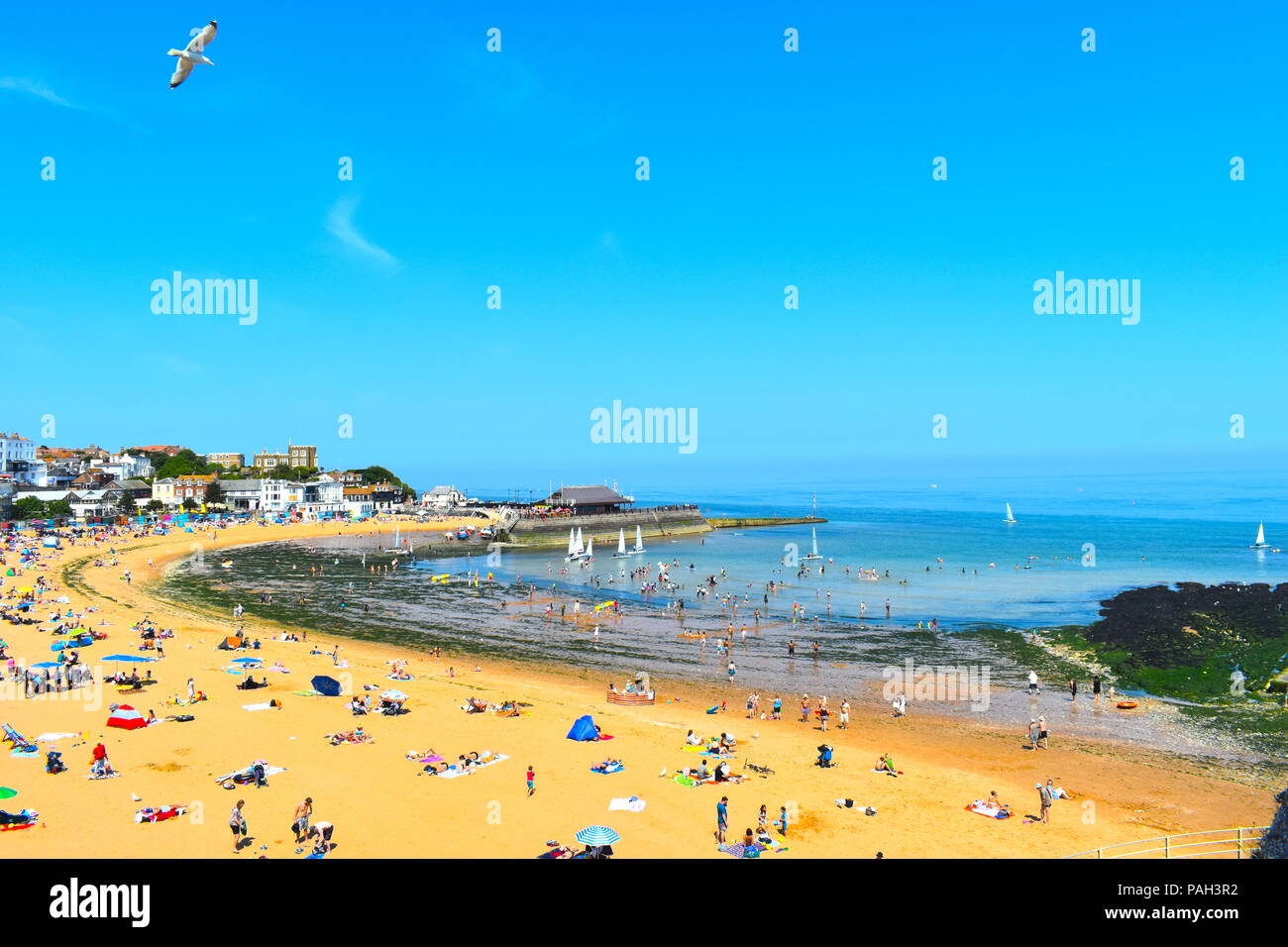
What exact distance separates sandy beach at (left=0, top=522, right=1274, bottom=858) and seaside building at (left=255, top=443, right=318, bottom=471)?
17566 cm

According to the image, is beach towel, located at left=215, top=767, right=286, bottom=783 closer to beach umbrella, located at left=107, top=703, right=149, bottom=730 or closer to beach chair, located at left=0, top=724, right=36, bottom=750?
beach umbrella, located at left=107, top=703, right=149, bottom=730

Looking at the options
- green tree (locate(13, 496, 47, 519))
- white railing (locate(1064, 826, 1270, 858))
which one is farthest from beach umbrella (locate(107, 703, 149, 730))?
green tree (locate(13, 496, 47, 519))

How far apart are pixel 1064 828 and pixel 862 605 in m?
Answer: 31.5

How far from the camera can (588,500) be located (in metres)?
107

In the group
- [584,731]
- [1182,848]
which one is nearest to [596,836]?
[584,731]

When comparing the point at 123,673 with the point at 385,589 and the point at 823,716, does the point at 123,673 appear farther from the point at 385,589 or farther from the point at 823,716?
the point at 385,589

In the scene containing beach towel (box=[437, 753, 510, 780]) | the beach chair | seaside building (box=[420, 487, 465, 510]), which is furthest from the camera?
seaside building (box=[420, 487, 465, 510])

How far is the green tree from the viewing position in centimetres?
9419

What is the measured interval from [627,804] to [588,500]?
3530 inches

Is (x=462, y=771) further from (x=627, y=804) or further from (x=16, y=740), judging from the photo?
(x=16, y=740)

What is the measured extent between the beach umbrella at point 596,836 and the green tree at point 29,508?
352ft

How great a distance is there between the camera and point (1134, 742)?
23203mm

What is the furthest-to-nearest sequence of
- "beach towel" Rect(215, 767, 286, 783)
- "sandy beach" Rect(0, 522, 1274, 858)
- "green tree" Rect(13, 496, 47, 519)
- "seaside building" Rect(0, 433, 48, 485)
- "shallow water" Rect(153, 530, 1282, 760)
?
"seaside building" Rect(0, 433, 48, 485) → "green tree" Rect(13, 496, 47, 519) → "shallow water" Rect(153, 530, 1282, 760) → "beach towel" Rect(215, 767, 286, 783) → "sandy beach" Rect(0, 522, 1274, 858)
